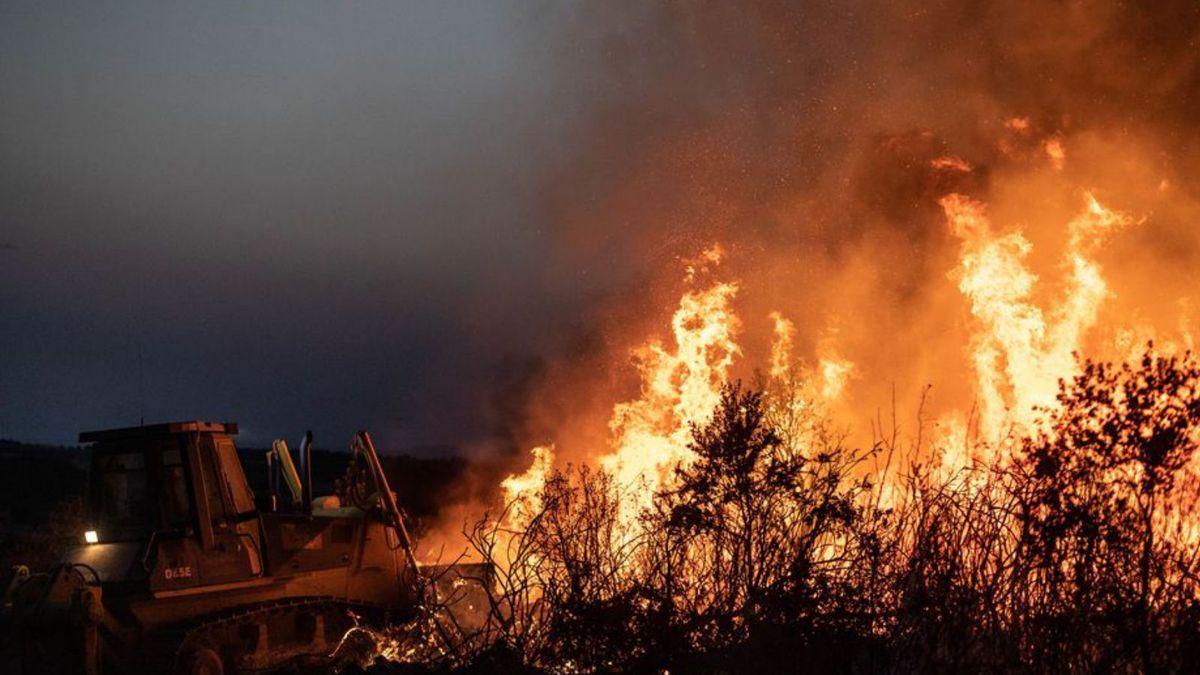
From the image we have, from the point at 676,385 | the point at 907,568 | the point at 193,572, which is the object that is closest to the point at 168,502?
the point at 193,572

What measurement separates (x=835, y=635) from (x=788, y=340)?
51.1 ft

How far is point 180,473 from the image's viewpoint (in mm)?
11500

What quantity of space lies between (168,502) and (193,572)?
0.87 m

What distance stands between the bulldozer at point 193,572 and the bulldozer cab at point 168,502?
0.05ft

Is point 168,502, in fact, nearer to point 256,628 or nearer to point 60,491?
point 256,628

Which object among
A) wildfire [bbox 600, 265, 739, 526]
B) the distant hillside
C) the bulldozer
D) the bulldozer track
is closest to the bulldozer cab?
the bulldozer

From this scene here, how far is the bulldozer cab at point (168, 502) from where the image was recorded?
36.9 ft

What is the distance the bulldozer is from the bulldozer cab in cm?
1

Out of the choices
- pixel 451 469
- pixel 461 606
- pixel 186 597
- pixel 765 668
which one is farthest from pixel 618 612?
pixel 451 469

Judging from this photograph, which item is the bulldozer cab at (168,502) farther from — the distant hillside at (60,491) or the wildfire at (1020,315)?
the wildfire at (1020,315)

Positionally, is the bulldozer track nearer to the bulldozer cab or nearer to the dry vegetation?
the bulldozer cab

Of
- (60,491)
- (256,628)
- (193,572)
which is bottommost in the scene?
(256,628)

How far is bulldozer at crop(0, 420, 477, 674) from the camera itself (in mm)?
10336

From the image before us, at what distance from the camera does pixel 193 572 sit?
11297mm
